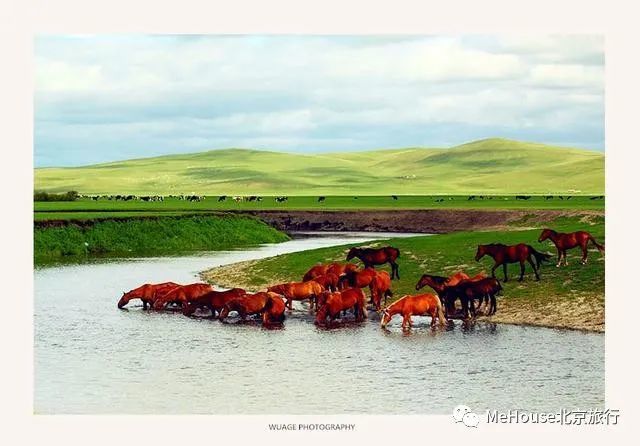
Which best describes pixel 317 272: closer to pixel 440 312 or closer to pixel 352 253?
pixel 352 253

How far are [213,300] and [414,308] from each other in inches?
285

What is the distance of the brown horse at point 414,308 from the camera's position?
32.2 m

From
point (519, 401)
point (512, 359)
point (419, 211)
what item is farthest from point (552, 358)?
point (419, 211)

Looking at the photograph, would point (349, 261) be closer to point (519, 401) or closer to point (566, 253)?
point (566, 253)

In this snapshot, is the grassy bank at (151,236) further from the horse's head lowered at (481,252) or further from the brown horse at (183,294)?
the horse's head lowered at (481,252)

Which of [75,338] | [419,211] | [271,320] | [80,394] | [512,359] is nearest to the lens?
[80,394]

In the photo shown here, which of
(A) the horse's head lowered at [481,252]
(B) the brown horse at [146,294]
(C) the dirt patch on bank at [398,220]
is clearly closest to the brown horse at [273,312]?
(B) the brown horse at [146,294]

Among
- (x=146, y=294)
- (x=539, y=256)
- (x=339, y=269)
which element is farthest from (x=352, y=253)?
(x=146, y=294)

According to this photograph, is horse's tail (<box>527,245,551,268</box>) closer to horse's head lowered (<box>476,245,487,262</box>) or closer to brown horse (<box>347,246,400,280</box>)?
horse's head lowered (<box>476,245,487,262</box>)

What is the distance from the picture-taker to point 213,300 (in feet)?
116

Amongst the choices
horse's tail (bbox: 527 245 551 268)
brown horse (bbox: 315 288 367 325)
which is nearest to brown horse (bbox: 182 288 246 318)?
brown horse (bbox: 315 288 367 325)

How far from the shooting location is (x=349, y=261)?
47000 millimetres

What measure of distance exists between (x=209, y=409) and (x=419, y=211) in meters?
81.2

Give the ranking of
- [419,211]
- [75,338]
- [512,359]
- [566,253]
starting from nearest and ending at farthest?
[512,359]
[75,338]
[566,253]
[419,211]
